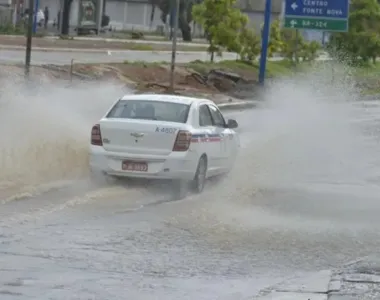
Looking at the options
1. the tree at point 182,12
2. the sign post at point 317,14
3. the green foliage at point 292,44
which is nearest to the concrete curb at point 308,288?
the sign post at point 317,14

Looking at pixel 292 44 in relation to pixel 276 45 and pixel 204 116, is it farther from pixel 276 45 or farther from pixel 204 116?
pixel 204 116

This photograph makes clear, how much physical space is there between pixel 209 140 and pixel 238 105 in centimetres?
2374

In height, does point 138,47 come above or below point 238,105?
above

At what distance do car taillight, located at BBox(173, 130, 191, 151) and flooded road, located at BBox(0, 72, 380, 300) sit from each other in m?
0.77

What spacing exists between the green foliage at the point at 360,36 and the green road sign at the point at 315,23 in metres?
15.8

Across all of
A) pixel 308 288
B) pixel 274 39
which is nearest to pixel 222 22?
pixel 274 39

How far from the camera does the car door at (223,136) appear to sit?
63.9ft

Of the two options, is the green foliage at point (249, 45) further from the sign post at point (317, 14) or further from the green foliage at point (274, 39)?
the sign post at point (317, 14)

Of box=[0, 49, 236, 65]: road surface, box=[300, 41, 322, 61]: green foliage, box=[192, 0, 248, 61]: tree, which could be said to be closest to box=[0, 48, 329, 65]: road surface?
box=[0, 49, 236, 65]: road surface

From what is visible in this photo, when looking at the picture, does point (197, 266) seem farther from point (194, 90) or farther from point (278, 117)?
point (194, 90)

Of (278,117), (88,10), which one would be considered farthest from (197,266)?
(88,10)

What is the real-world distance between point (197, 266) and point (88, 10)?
223 feet

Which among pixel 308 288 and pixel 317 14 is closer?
pixel 308 288

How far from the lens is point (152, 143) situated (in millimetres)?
17531
